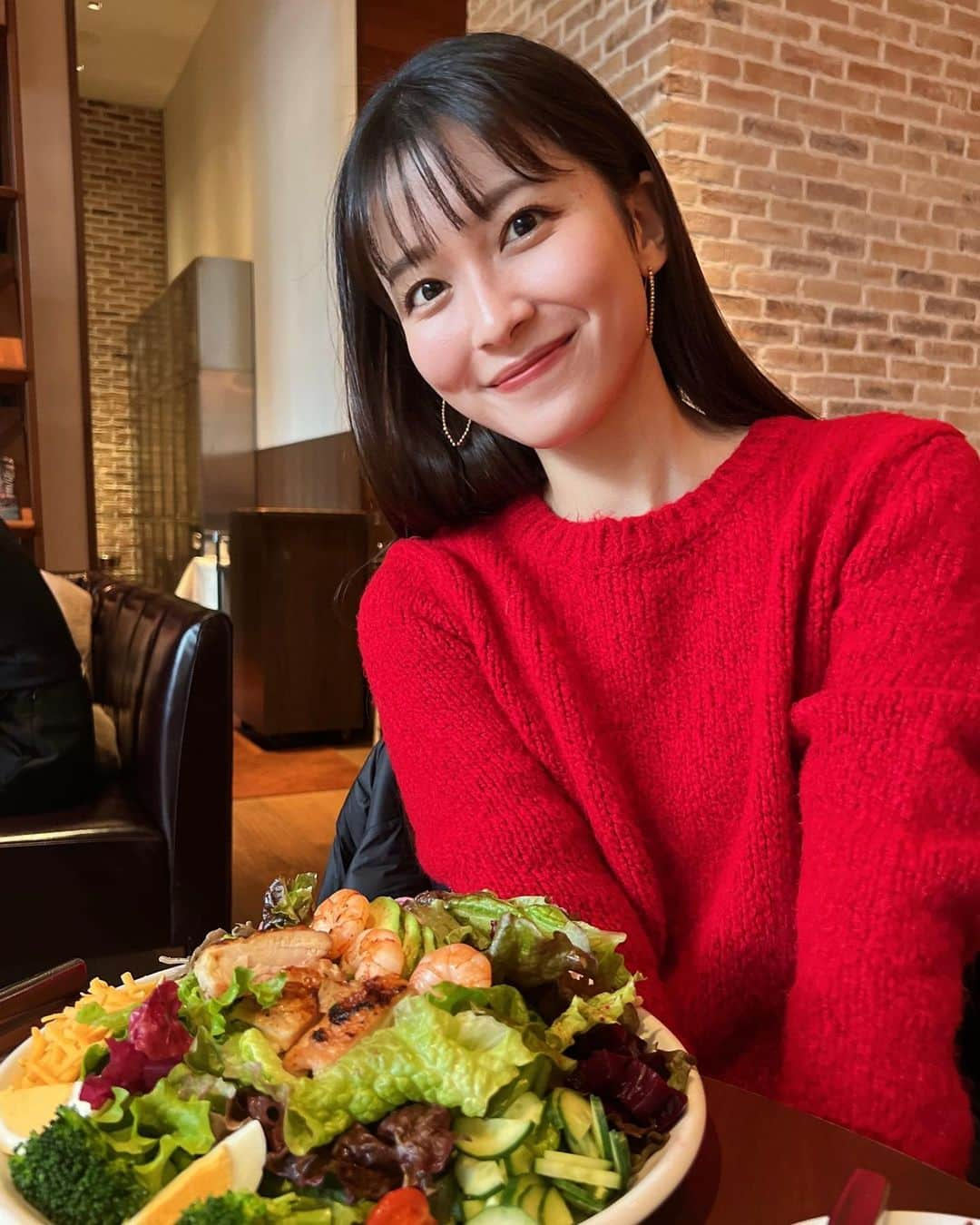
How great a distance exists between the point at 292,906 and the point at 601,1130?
26 cm

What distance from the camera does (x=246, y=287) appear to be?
6.34 m

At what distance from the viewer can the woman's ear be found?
1005 mm

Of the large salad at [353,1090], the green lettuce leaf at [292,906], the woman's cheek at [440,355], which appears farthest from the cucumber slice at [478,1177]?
the woman's cheek at [440,355]

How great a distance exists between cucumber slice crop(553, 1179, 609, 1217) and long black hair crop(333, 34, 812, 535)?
0.73 metres

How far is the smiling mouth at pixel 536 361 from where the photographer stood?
0.91m

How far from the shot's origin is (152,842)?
Result: 6.48 feet

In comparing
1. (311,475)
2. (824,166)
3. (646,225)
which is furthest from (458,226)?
(311,475)

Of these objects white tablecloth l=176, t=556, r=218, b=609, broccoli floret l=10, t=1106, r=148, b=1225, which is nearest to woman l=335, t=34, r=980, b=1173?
broccoli floret l=10, t=1106, r=148, b=1225

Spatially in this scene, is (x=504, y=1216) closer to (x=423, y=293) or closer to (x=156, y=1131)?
(x=156, y=1131)

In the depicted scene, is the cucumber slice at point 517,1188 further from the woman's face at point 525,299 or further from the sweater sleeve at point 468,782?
the woman's face at point 525,299

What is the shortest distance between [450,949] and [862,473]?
61 centimetres

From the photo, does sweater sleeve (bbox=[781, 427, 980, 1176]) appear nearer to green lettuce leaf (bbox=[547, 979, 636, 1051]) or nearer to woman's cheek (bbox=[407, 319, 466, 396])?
green lettuce leaf (bbox=[547, 979, 636, 1051])

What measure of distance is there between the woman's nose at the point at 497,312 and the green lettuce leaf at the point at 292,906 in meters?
0.48

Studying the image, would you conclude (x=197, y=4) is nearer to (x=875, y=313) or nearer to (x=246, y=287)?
(x=246, y=287)
